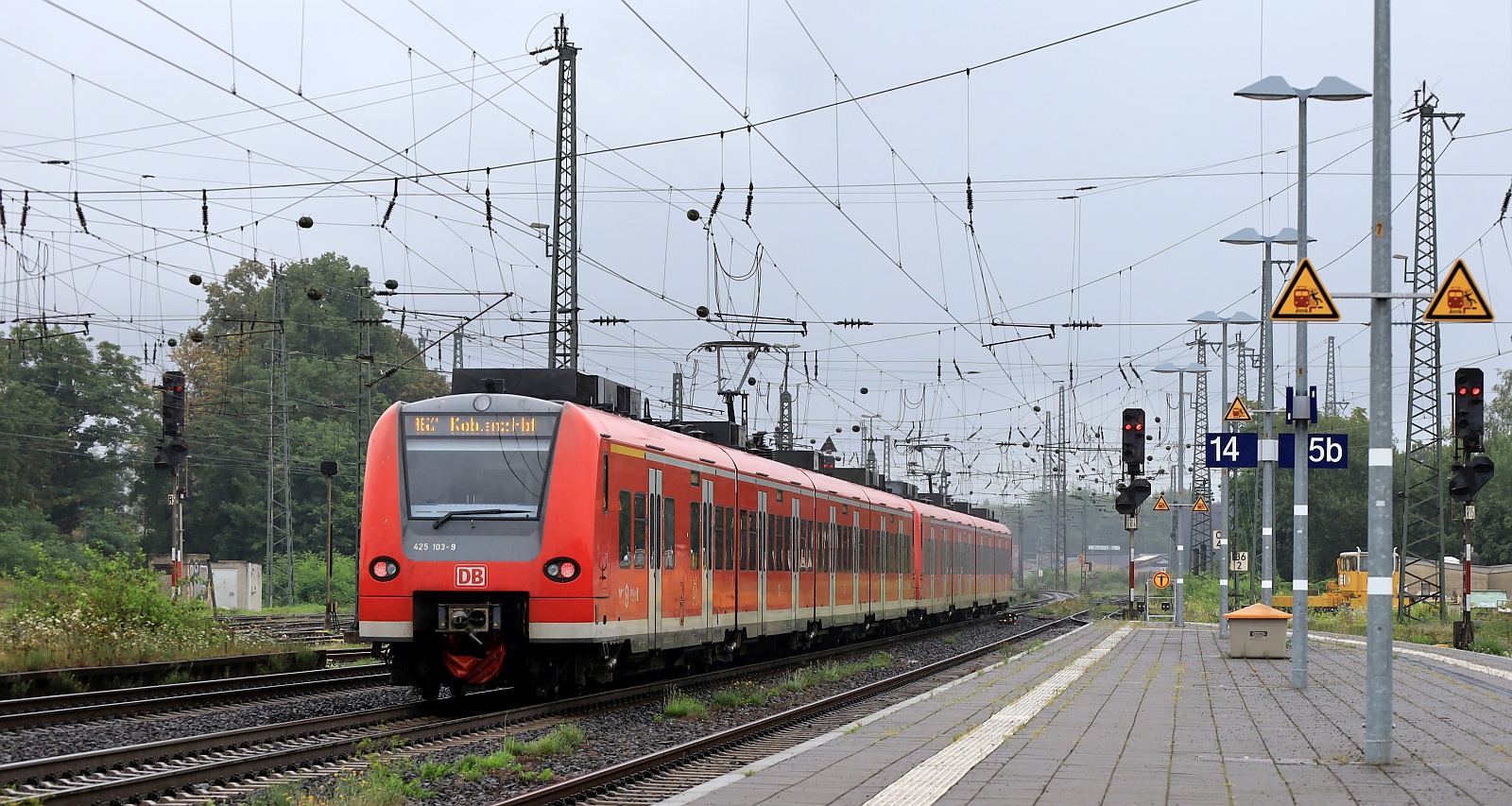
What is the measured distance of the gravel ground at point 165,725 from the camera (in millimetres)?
13086

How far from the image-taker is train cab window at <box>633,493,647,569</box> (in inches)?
734

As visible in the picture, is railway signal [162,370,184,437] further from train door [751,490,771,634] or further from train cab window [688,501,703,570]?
train cab window [688,501,703,570]

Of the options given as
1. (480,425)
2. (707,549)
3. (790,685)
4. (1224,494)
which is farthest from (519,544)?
(1224,494)

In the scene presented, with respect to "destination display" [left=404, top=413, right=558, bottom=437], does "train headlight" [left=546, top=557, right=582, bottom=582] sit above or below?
below

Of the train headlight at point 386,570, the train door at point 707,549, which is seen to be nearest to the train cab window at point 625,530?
the train headlight at point 386,570

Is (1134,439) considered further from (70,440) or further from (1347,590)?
(70,440)

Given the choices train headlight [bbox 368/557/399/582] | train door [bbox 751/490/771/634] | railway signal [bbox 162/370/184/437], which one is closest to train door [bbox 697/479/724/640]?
train door [bbox 751/490/771/634]

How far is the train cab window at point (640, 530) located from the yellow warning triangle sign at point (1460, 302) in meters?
9.29

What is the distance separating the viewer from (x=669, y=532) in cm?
2016

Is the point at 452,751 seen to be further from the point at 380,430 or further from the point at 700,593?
the point at 700,593

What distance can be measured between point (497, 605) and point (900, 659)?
45.8ft

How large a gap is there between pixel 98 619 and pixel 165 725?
718 cm

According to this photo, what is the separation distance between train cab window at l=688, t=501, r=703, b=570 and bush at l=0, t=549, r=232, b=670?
6833 millimetres

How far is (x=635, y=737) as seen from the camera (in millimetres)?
15102
